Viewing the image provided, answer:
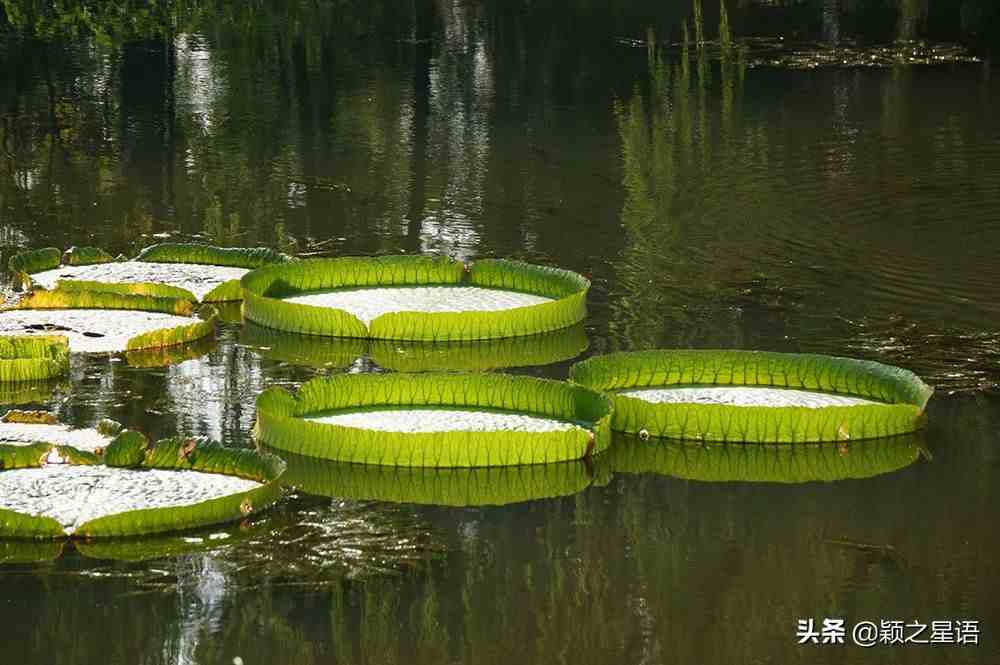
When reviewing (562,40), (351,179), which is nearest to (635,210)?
(351,179)

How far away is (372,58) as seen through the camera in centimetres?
2120

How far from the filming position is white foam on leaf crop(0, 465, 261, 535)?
7.33 meters

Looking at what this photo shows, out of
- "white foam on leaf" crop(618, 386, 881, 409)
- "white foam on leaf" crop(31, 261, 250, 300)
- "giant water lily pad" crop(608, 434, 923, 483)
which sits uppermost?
"white foam on leaf" crop(31, 261, 250, 300)

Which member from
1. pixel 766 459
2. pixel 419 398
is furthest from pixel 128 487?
pixel 766 459

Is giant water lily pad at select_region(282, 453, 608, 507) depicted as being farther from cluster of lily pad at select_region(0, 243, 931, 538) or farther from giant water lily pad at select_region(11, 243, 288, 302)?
giant water lily pad at select_region(11, 243, 288, 302)

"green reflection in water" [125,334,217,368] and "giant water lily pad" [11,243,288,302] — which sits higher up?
"giant water lily pad" [11,243,288,302]

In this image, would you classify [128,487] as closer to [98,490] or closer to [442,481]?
[98,490]

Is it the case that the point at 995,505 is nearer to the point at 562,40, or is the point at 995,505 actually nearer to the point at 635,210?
the point at 635,210

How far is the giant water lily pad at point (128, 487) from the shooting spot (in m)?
7.21

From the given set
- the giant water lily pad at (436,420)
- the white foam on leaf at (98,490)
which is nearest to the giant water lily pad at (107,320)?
the giant water lily pad at (436,420)

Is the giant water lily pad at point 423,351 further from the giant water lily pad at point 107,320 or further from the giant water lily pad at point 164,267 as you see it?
the giant water lily pad at point 164,267

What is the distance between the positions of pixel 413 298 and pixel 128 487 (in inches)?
136

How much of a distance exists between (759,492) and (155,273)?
183 inches

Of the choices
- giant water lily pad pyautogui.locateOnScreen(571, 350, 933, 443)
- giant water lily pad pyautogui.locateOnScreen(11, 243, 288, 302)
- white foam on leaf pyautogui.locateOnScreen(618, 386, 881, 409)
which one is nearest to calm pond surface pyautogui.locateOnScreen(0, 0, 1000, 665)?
giant water lily pad pyautogui.locateOnScreen(571, 350, 933, 443)
